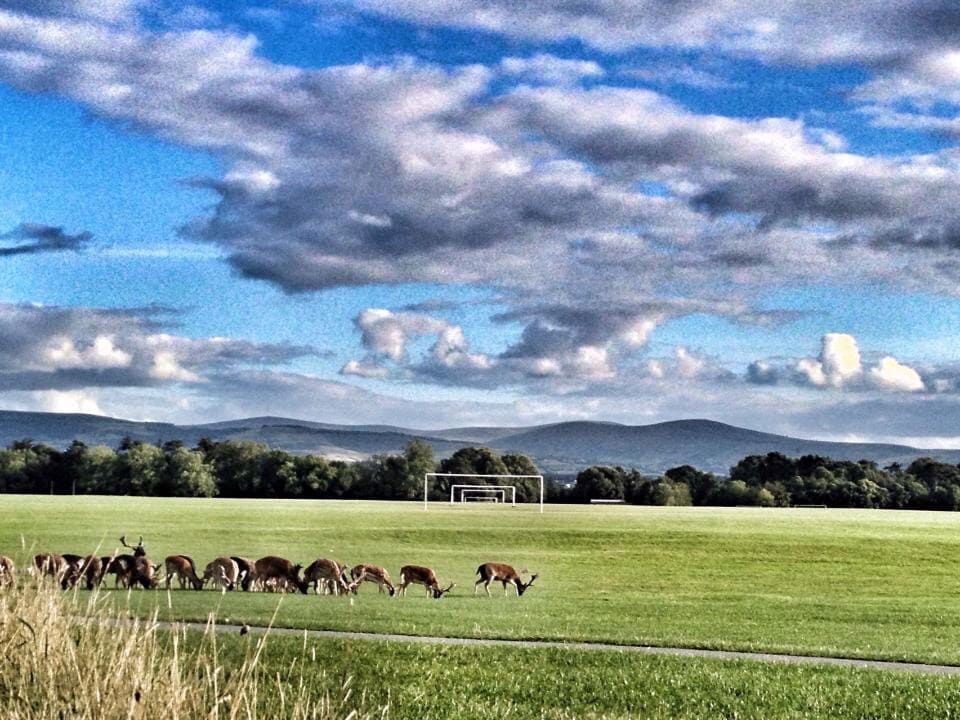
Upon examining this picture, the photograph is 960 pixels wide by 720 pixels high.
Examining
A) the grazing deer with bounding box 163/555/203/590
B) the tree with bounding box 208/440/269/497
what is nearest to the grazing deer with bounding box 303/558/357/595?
the grazing deer with bounding box 163/555/203/590

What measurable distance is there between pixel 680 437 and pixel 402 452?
17.5 metres

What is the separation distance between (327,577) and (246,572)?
1.89 m

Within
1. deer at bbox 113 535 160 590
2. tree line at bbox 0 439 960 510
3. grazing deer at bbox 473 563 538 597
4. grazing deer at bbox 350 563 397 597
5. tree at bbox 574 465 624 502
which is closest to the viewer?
deer at bbox 113 535 160 590

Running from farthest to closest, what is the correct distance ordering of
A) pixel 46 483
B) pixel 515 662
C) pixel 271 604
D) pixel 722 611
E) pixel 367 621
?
pixel 46 483 < pixel 722 611 < pixel 271 604 < pixel 367 621 < pixel 515 662

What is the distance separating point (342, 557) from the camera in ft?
126

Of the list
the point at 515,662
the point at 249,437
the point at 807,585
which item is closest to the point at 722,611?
the point at 807,585

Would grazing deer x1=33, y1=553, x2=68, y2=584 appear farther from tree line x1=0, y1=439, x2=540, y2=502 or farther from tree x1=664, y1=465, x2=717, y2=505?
tree x1=664, y1=465, x2=717, y2=505

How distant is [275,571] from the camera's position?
28.2 meters

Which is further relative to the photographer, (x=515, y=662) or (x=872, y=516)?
(x=872, y=516)

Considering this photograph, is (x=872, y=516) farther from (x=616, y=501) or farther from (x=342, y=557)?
(x=342, y=557)

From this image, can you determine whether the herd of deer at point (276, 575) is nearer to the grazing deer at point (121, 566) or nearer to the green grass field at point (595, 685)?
the grazing deer at point (121, 566)

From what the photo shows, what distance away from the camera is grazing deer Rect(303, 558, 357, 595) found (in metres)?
27.8

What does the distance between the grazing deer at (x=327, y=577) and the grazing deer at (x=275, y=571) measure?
0.26 metres

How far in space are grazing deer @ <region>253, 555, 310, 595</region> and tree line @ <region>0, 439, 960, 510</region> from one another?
21.2 metres
